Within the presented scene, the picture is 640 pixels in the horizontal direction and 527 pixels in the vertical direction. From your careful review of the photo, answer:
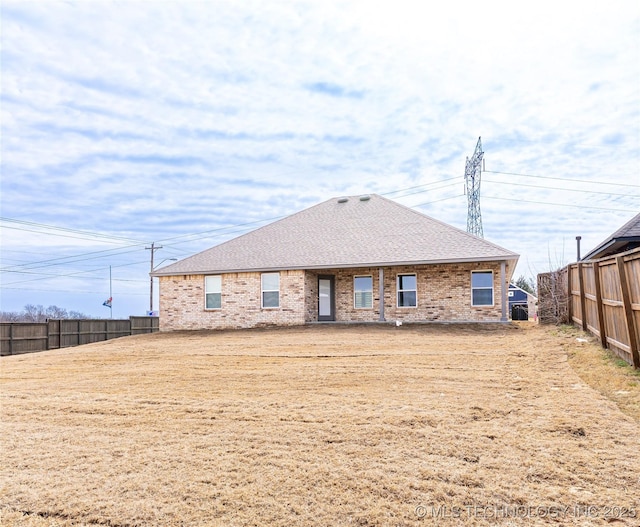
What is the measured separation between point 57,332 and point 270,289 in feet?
34.9

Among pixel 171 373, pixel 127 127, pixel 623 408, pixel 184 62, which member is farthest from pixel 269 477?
pixel 127 127

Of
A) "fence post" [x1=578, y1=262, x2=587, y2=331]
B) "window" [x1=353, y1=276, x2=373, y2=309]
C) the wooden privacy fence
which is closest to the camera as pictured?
"fence post" [x1=578, y1=262, x2=587, y2=331]

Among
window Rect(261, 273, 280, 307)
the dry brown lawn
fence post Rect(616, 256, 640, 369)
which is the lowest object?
the dry brown lawn

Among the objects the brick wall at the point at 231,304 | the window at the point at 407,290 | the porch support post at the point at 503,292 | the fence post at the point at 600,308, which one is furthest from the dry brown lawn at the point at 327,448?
the brick wall at the point at 231,304

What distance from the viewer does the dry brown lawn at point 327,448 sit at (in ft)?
12.0

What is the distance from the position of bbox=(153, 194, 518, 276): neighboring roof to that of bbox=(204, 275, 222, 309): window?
48 centimetres

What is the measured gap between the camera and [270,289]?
784 inches

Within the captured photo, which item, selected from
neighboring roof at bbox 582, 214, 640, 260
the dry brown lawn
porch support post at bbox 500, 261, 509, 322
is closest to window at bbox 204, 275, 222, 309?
the dry brown lawn

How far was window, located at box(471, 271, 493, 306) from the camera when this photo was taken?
18.1 m

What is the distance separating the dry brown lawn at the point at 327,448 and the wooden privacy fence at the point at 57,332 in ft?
40.6

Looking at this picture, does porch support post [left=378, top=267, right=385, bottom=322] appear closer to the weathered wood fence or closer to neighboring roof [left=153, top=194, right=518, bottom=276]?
neighboring roof [left=153, top=194, right=518, bottom=276]

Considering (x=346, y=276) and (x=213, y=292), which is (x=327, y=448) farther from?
(x=213, y=292)

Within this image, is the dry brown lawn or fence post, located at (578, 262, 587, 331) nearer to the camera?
the dry brown lawn

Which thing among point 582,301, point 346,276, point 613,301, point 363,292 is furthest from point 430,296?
point 613,301
